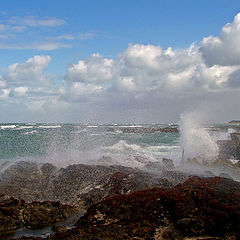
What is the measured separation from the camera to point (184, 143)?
3912 centimetres

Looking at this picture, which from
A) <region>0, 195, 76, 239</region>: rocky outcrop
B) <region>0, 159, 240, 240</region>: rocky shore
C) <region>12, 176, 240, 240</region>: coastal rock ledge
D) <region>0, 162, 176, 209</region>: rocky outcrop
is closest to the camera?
<region>12, 176, 240, 240</region>: coastal rock ledge

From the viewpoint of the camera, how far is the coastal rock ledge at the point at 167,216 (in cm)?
1017

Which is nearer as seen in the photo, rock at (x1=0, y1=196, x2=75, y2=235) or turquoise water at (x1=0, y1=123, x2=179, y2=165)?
rock at (x1=0, y1=196, x2=75, y2=235)

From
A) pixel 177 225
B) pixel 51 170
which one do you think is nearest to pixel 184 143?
pixel 51 170

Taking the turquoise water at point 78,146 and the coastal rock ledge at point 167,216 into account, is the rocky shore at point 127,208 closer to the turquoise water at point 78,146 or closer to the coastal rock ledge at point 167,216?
the coastal rock ledge at point 167,216

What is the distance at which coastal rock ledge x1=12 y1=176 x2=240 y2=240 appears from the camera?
33.4 ft

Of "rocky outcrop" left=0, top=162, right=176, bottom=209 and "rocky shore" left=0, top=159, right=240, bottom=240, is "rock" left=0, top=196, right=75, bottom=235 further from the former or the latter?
"rocky outcrop" left=0, top=162, right=176, bottom=209

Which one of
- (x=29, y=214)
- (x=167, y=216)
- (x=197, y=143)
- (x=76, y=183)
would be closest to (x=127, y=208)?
(x=167, y=216)

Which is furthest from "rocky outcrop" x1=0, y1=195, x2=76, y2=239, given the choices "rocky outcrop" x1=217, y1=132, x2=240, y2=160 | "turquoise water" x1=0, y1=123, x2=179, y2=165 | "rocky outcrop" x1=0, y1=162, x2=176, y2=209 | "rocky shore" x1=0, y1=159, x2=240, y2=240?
"rocky outcrop" x1=217, y1=132, x2=240, y2=160

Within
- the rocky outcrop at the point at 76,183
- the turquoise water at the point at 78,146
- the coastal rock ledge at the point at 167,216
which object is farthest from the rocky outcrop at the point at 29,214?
the turquoise water at the point at 78,146

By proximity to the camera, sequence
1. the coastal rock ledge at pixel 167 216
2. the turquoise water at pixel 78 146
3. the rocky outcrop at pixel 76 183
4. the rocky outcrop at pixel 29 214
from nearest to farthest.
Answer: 1. the coastal rock ledge at pixel 167 216
2. the rocky outcrop at pixel 29 214
3. the rocky outcrop at pixel 76 183
4. the turquoise water at pixel 78 146

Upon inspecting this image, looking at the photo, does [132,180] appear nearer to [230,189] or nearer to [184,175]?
[184,175]

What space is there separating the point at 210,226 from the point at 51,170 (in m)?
13.4

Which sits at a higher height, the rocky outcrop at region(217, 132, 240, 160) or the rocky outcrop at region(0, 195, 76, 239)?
the rocky outcrop at region(217, 132, 240, 160)
